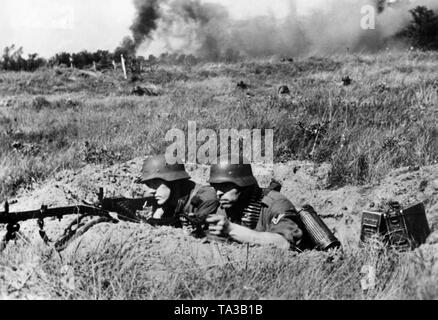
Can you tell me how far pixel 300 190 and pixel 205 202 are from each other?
180 cm

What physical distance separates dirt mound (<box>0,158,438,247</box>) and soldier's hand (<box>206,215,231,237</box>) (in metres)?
0.77

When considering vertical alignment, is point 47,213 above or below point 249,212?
above

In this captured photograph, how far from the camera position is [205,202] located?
4848mm

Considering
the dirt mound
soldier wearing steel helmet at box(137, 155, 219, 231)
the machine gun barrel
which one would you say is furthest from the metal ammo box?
the machine gun barrel

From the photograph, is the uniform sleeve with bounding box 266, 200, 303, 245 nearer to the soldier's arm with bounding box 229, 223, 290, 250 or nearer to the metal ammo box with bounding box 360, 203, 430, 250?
the soldier's arm with bounding box 229, 223, 290, 250

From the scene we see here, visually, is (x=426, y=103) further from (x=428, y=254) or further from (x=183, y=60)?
(x=183, y=60)

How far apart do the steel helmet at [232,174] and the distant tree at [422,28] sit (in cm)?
2039

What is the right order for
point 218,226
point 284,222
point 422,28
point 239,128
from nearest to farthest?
point 218,226, point 284,222, point 239,128, point 422,28

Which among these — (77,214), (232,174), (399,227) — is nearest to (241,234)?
(232,174)

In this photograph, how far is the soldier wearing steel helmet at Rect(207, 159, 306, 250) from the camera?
4.09 m

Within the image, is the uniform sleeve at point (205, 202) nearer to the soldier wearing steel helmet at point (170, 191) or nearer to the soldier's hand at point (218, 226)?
the soldier wearing steel helmet at point (170, 191)

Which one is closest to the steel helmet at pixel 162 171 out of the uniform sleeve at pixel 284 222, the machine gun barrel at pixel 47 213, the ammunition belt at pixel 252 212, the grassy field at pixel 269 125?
the machine gun barrel at pixel 47 213

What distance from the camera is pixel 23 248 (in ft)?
12.3

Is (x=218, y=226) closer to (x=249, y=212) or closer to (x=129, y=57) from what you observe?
(x=249, y=212)
